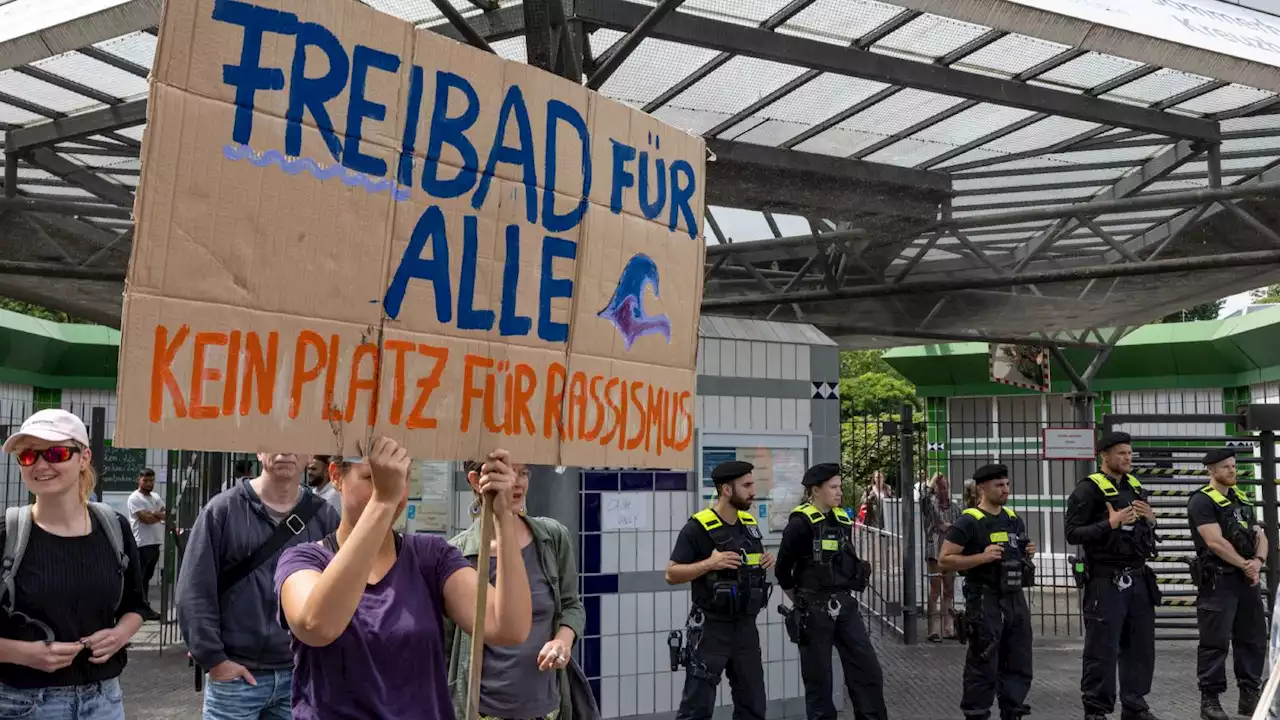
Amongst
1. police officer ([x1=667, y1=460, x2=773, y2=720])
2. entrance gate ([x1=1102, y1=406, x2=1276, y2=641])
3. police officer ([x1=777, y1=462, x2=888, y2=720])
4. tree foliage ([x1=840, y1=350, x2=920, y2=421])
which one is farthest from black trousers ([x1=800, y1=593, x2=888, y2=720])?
tree foliage ([x1=840, y1=350, x2=920, y2=421])

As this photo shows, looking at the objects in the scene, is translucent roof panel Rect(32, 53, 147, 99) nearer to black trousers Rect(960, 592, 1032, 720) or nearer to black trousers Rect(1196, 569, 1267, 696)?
black trousers Rect(960, 592, 1032, 720)

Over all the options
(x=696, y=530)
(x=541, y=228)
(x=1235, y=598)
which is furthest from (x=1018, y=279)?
(x=541, y=228)

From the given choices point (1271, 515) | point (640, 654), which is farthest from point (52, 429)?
point (1271, 515)

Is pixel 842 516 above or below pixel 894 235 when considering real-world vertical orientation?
below

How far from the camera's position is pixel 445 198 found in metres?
3.42

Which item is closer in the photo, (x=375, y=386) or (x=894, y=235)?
(x=375, y=386)

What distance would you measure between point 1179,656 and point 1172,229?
4783 mm

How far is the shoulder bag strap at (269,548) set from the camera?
16.1ft

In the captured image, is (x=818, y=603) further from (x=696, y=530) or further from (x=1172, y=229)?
(x=1172, y=229)

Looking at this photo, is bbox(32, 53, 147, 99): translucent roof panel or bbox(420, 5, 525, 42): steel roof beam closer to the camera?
bbox(420, 5, 525, 42): steel roof beam

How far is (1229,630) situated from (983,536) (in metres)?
2.41

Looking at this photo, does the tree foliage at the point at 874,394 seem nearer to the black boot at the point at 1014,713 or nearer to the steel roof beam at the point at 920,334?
the steel roof beam at the point at 920,334

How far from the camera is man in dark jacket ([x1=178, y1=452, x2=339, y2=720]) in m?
4.79

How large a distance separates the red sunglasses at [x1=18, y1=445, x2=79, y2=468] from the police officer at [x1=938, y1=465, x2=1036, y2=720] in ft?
21.6
